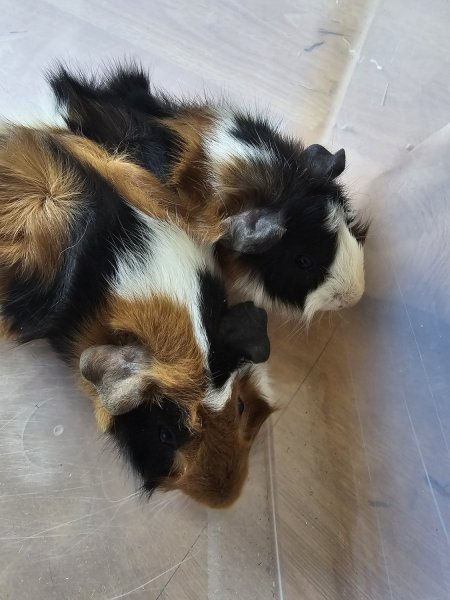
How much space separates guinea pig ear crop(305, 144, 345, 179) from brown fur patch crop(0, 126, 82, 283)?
685mm

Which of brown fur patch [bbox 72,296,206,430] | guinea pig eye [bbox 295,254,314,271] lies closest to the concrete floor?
guinea pig eye [bbox 295,254,314,271]

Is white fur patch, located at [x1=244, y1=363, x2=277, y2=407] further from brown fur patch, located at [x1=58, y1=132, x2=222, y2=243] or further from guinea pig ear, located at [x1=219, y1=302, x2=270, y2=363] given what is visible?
brown fur patch, located at [x1=58, y1=132, x2=222, y2=243]

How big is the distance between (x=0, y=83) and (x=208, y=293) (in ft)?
4.25

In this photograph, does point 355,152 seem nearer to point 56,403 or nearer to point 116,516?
point 56,403

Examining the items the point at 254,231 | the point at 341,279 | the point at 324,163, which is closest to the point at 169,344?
the point at 254,231

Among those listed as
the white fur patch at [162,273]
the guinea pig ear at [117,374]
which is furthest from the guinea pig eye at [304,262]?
the guinea pig ear at [117,374]

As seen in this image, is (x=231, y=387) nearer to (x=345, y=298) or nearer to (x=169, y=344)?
(x=169, y=344)

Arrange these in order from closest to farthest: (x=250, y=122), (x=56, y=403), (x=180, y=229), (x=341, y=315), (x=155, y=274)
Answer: (x=155, y=274), (x=180, y=229), (x=250, y=122), (x=56, y=403), (x=341, y=315)

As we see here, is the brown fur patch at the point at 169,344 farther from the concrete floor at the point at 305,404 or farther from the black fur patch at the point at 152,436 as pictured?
the concrete floor at the point at 305,404

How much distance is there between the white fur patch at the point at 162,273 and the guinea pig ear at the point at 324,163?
0.50m

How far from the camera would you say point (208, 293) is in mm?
1446

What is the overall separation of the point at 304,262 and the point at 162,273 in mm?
481

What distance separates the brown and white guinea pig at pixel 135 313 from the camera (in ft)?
4.43

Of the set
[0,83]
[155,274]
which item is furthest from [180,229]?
[0,83]
